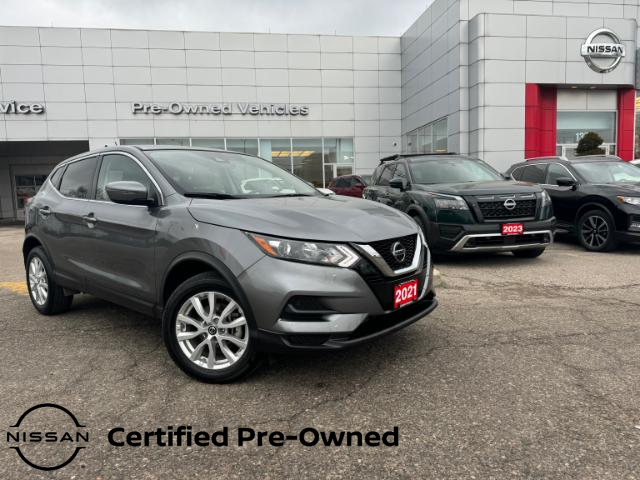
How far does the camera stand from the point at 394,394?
113 inches

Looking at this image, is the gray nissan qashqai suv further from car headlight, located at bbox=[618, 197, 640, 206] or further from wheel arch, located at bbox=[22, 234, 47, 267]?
car headlight, located at bbox=[618, 197, 640, 206]

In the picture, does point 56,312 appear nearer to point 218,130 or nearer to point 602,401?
point 602,401

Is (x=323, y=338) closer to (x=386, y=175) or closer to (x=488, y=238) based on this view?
(x=488, y=238)

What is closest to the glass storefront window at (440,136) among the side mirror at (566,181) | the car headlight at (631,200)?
the side mirror at (566,181)

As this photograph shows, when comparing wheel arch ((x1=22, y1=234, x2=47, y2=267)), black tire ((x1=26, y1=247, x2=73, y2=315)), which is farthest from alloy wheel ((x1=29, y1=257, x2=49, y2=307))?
wheel arch ((x1=22, y1=234, x2=47, y2=267))

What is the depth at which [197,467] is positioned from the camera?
2199mm

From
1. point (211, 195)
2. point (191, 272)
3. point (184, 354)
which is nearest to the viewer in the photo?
point (184, 354)

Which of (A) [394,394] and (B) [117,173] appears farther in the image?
(B) [117,173]

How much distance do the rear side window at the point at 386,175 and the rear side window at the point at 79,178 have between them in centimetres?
Result: 529

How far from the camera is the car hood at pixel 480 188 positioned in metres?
6.69

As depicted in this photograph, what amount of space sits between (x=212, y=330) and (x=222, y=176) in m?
1.32

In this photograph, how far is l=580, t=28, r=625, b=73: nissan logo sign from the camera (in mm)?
17609

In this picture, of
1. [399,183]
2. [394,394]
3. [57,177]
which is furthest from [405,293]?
[399,183]

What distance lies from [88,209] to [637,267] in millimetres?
6881
